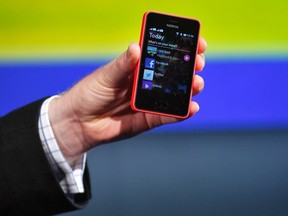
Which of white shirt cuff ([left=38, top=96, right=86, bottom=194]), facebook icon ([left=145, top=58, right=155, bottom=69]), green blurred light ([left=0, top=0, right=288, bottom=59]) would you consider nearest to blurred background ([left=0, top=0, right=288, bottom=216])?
green blurred light ([left=0, top=0, right=288, bottom=59])

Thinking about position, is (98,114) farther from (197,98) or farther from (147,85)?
(197,98)

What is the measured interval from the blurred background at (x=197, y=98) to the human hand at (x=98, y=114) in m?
0.53

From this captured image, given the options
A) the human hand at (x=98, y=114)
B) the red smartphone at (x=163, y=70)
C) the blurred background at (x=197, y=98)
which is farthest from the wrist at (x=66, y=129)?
Answer: the blurred background at (x=197, y=98)

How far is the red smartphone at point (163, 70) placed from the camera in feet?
2.32

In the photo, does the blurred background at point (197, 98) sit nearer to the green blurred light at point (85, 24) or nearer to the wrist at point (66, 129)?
the green blurred light at point (85, 24)

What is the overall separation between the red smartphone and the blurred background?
0.60 metres

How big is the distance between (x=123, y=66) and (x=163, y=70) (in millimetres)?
67

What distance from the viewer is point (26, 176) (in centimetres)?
69

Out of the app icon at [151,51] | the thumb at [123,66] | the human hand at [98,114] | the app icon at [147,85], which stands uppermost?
the app icon at [151,51]

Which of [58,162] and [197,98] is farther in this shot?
[197,98]

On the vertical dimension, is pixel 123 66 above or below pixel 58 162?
above

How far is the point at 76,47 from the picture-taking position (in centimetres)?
135

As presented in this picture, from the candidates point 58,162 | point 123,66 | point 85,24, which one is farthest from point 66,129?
point 85,24

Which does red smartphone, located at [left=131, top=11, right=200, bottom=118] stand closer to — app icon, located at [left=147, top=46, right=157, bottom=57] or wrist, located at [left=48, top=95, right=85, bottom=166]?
app icon, located at [left=147, top=46, right=157, bottom=57]
